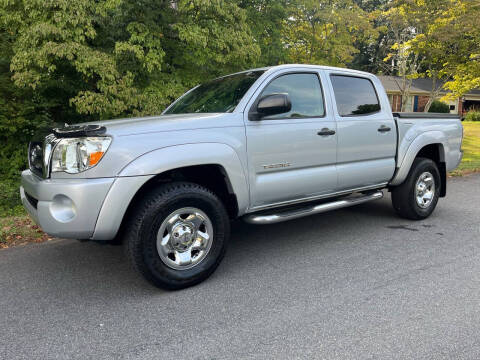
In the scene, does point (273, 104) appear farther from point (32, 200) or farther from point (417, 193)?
point (417, 193)

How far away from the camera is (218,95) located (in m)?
4.37

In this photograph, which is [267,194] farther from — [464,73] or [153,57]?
[464,73]

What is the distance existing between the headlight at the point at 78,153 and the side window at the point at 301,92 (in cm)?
172

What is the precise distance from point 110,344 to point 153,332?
292 millimetres

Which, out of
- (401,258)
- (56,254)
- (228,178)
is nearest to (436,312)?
(401,258)

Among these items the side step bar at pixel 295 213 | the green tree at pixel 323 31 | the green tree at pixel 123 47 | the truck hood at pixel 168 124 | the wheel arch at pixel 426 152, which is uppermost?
the green tree at pixel 323 31

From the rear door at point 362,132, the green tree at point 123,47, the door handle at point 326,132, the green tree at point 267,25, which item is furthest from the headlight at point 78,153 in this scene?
the green tree at point 267,25

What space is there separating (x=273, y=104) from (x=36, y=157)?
7.39ft

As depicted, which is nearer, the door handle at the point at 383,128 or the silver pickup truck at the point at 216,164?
the silver pickup truck at the point at 216,164

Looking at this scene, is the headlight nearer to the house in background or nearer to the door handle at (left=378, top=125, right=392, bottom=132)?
the door handle at (left=378, top=125, right=392, bottom=132)

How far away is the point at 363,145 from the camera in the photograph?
469 cm

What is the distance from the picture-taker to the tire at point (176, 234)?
3.19m

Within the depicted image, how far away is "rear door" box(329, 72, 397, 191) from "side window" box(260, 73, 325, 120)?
24 centimetres

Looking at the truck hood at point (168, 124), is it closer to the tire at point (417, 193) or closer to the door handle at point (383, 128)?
the door handle at point (383, 128)
